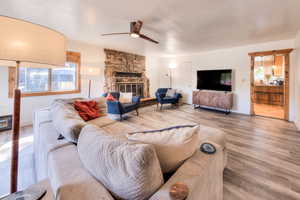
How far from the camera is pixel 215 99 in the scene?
515 centimetres

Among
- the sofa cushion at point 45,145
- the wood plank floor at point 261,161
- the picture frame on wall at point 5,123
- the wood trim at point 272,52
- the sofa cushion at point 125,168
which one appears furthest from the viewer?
the wood trim at point 272,52

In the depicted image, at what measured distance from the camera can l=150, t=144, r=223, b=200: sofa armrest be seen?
0.73 metres

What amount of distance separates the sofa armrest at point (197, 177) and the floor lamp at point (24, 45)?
98 cm

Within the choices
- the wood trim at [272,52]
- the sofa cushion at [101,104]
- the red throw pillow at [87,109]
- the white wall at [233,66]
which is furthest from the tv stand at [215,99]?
the red throw pillow at [87,109]

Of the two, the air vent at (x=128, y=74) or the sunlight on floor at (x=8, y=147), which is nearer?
the sunlight on floor at (x=8, y=147)

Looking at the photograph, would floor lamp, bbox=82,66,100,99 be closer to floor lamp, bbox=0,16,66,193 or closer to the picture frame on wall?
the picture frame on wall

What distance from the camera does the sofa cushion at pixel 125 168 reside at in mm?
642

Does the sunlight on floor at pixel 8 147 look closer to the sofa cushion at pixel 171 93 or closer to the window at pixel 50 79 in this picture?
the window at pixel 50 79

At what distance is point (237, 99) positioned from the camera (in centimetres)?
505

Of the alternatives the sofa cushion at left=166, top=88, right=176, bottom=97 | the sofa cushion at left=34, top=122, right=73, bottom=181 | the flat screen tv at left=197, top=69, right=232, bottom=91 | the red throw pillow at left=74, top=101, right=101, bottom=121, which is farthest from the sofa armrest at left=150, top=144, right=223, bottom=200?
the sofa cushion at left=166, top=88, right=176, bottom=97

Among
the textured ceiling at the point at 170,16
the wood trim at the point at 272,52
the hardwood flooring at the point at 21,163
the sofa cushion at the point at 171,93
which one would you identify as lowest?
the hardwood flooring at the point at 21,163

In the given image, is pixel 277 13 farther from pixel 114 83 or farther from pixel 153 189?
pixel 114 83

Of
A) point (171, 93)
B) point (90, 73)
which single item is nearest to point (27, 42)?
point (90, 73)

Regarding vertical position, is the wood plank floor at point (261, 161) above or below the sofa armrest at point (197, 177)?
below
